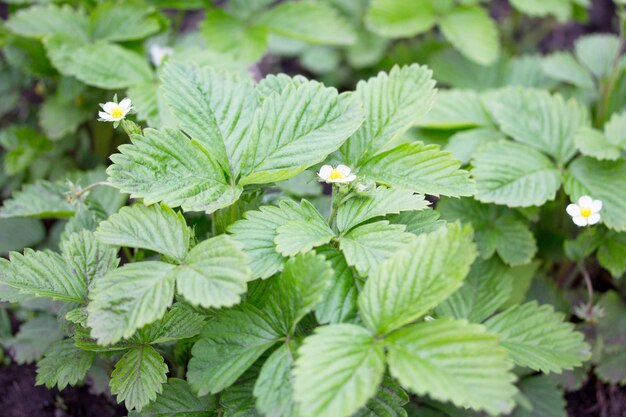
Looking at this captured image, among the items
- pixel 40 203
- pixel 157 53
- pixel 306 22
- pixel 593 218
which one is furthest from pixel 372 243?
pixel 306 22

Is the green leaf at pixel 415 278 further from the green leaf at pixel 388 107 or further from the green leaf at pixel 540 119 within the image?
the green leaf at pixel 540 119

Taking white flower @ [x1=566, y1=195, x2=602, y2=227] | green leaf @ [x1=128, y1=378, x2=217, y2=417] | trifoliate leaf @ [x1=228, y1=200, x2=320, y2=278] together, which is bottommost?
green leaf @ [x1=128, y1=378, x2=217, y2=417]

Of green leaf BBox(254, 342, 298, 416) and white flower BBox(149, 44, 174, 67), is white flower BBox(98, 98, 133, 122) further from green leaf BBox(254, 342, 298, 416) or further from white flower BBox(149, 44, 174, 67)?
white flower BBox(149, 44, 174, 67)

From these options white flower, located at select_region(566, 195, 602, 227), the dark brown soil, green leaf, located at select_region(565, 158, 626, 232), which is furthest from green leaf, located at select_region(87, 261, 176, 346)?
green leaf, located at select_region(565, 158, 626, 232)

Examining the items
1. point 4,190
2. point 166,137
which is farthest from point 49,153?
point 166,137

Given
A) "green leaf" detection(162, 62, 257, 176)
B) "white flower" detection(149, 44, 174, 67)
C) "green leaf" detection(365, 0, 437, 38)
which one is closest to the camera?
"green leaf" detection(162, 62, 257, 176)

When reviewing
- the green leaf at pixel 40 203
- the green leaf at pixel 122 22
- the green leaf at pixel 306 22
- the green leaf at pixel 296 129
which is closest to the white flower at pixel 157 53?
the green leaf at pixel 122 22

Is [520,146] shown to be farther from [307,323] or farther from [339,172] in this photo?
[307,323]
